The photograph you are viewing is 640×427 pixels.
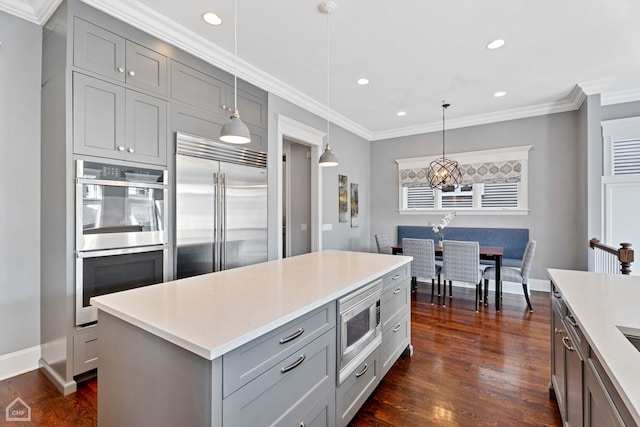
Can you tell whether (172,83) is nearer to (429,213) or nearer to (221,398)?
(221,398)

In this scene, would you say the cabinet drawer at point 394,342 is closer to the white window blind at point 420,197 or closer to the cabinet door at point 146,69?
the cabinet door at point 146,69

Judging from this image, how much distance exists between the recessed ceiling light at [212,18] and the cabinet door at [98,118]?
0.93 metres

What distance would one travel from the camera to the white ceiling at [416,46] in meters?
2.42

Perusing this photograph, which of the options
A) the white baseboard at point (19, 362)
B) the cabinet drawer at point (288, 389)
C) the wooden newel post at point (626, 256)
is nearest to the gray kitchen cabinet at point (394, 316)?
the cabinet drawer at point (288, 389)

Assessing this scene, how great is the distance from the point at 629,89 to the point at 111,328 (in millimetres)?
6259

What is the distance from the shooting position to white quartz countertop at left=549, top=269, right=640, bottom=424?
32.0 inches

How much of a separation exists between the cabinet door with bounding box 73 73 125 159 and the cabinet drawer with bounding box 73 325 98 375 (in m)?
1.36

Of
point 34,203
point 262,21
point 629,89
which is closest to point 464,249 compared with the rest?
point 629,89

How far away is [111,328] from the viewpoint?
1.36 metres

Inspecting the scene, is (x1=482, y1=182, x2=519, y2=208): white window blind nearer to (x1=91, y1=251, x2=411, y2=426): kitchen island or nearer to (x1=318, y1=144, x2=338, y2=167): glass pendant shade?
(x1=318, y1=144, x2=338, y2=167): glass pendant shade

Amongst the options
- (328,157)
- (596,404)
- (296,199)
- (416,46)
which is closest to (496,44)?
(416,46)

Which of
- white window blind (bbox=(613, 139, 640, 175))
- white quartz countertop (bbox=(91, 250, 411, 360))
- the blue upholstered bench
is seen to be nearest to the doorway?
the blue upholstered bench

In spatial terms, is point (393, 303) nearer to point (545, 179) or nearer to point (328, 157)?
point (328, 157)

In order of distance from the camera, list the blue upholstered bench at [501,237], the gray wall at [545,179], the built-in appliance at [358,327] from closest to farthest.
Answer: the built-in appliance at [358,327], the gray wall at [545,179], the blue upholstered bench at [501,237]
